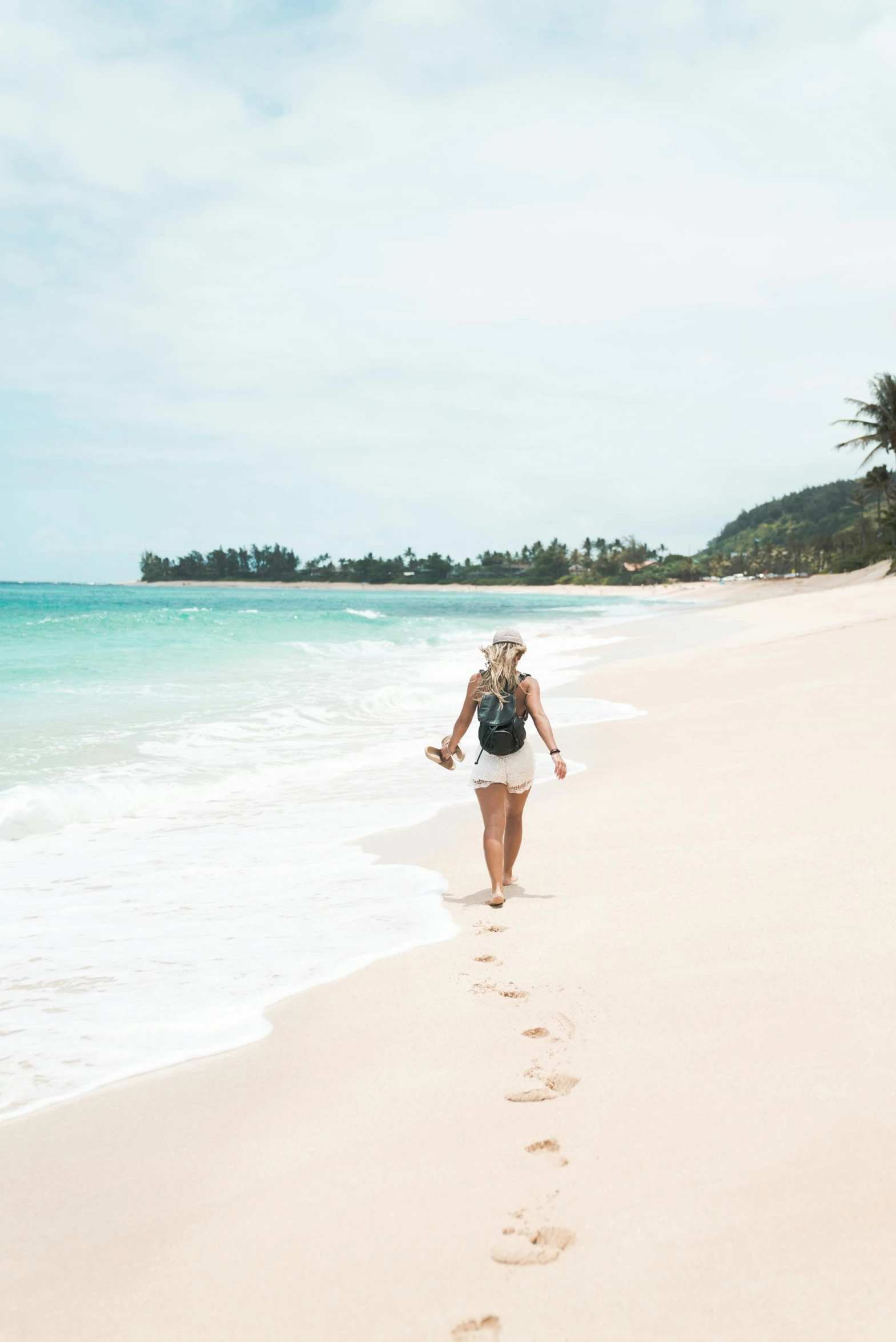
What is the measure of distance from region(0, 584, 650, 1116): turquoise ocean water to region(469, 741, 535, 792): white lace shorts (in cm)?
77

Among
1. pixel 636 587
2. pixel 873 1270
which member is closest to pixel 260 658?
pixel 873 1270

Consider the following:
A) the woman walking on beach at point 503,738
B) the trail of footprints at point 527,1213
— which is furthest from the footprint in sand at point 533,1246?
the woman walking on beach at point 503,738

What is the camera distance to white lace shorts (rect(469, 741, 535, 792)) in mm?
5461

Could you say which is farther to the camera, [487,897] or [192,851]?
[192,851]

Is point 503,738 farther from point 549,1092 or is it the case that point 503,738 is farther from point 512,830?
point 549,1092

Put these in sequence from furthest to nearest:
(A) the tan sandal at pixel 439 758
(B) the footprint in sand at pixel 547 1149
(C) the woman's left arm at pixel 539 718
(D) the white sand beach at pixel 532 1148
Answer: (A) the tan sandal at pixel 439 758
(C) the woman's left arm at pixel 539 718
(B) the footprint in sand at pixel 547 1149
(D) the white sand beach at pixel 532 1148

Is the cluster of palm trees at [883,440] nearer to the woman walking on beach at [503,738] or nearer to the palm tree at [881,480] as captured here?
the palm tree at [881,480]

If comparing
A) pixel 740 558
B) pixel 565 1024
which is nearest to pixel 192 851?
pixel 565 1024

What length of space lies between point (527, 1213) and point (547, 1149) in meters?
0.29

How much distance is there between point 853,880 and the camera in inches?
185

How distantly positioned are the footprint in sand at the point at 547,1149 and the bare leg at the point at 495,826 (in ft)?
8.04

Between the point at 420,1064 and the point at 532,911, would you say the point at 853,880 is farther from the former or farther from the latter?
the point at 420,1064

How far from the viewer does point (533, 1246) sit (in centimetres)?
230

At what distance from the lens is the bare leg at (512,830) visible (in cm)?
557
